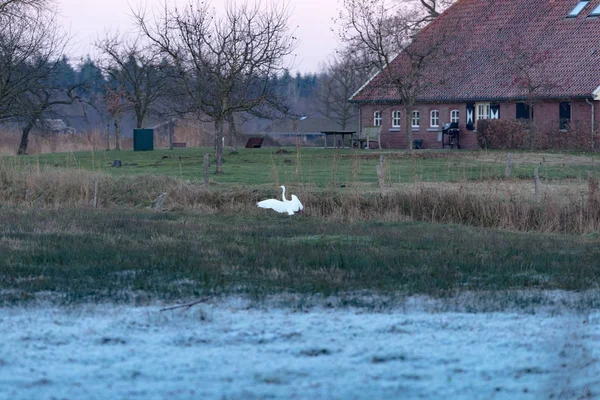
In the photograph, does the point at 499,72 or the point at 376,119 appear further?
the point at 376,119

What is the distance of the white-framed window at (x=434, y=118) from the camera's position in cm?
4547

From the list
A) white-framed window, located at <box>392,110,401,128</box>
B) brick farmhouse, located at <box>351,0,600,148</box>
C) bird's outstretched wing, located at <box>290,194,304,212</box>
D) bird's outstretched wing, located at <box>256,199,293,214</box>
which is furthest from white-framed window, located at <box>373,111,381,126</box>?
bird's outstretched wing, located at <box>256,199,293,214</box>

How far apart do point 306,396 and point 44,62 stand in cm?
2268

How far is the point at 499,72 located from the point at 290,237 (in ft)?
105

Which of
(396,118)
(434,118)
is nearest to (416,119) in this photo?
(434,118)

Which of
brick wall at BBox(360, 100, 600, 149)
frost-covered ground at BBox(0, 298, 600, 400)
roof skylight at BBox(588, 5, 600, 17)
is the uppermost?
roof skylight at BBox(588, 5, 600, 17)

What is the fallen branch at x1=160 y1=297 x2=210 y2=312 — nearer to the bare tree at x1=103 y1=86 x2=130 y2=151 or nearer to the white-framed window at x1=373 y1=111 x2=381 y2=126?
the white-framed window at x1=373 y1=111 x2=381 y2=126

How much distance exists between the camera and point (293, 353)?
6.64 metres

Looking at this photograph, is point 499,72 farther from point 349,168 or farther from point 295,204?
point 295,204

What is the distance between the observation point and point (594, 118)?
129 ft

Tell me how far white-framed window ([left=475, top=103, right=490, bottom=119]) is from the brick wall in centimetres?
69

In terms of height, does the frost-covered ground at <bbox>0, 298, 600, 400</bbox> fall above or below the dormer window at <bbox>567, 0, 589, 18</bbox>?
below

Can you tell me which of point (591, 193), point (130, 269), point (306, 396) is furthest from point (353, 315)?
point (591, 193)

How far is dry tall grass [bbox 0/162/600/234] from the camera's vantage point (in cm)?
1667
